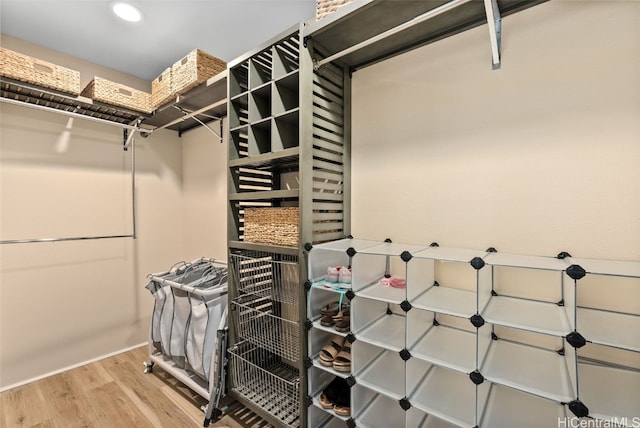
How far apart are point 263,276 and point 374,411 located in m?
1.00

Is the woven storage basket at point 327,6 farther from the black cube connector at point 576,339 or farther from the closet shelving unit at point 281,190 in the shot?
the black cube connector at point 576,339

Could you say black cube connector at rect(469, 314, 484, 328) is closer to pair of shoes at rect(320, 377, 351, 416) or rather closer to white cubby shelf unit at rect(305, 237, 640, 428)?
white cubby shelf unit at rect(305, 237, 640, 428)

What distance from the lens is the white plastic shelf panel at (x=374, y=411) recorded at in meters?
A: 1.30

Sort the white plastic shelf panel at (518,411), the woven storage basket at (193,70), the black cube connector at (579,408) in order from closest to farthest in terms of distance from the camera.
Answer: the black cube connector at (579,408), the white plastic shelf panel at (518,411), the woven storage basket at (193,70)

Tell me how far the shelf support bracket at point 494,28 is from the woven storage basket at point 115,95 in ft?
8.18

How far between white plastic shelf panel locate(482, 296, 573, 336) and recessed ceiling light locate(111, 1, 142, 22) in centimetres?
259

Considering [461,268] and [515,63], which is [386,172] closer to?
[461,268]

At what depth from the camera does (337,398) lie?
143 centimetres

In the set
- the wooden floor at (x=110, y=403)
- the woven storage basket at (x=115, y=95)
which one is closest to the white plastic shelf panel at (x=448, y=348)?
the wooden floor at (x=110, y=403)

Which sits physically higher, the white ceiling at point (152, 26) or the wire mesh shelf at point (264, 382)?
the white ceiling at point (152, 26)

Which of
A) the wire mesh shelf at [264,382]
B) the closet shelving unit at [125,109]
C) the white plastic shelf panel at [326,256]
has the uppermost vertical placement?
the closet shelving unit at [125,109]

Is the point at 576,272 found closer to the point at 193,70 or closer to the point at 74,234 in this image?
the point at 193,70

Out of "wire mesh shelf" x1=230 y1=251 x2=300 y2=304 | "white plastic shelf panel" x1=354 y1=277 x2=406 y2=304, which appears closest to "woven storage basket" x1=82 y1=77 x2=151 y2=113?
"wire mesh shelf" x1=230 y1=251 x2=300 y2=304

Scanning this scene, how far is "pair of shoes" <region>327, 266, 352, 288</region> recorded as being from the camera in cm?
141
